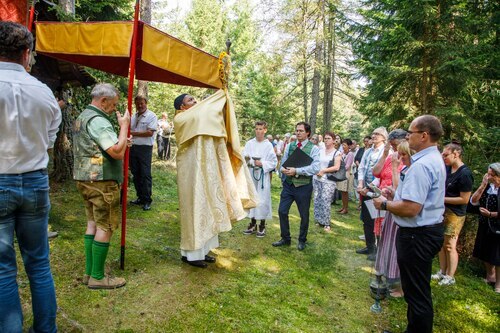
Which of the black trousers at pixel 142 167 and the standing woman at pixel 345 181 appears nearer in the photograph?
the black trousers at pixel 142 167

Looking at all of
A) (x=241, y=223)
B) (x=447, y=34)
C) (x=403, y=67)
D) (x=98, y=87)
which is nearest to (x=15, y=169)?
Result: (x=98, y=87)

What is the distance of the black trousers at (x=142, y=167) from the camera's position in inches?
243

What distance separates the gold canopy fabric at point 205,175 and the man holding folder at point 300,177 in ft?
5.21

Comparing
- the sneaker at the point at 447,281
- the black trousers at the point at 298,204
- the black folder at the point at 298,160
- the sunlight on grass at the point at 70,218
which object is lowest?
the sneaker at the point at 447,281

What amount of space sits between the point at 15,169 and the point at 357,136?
2874 cm

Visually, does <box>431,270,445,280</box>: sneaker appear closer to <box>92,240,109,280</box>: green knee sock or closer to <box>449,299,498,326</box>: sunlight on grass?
<box>449,299,498,326</box>: sunlight on grass

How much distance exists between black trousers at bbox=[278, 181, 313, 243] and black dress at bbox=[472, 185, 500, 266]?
2.49m

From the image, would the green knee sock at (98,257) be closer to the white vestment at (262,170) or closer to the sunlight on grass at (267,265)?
the sunlight on grass at (267,265)

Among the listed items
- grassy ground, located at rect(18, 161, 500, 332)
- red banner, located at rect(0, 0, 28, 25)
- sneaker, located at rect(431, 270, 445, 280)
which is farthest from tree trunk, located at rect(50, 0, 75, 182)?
sneaker, located at rect(431, 270, 445, 280)

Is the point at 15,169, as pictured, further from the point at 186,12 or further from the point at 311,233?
the point at 186,12

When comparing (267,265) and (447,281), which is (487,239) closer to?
(447,281)

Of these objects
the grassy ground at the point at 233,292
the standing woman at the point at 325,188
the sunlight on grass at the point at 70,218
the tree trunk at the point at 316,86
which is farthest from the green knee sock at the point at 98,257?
the tree trunk at the point at 316,86

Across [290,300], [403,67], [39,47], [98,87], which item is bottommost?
[290,300]

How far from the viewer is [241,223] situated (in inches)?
261
